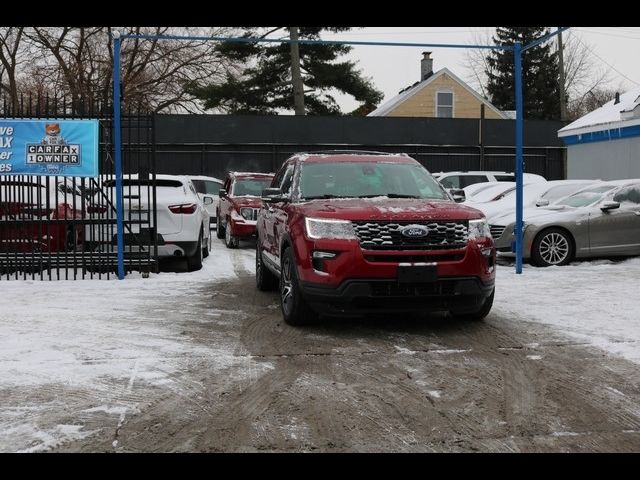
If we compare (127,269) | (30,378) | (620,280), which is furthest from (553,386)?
(127,269)

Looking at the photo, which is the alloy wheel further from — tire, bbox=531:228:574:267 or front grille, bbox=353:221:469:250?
front grille, bbox=353:221:469:250

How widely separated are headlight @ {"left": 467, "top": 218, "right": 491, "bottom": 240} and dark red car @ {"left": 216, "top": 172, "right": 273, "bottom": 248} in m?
8.25

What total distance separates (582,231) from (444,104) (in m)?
28.7

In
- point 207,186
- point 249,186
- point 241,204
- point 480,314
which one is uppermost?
point 207,186

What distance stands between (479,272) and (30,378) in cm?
395

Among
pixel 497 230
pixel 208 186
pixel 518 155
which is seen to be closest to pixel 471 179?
pixel 208 186

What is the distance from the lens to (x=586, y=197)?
1279cm

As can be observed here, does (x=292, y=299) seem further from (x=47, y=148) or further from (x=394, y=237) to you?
(x=47, y=148)

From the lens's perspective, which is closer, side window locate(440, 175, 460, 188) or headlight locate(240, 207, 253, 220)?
headlight locate(240, 207, 253, 220)

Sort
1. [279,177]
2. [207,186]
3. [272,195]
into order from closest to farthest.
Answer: [272,195] < [279,177] < [207,186]

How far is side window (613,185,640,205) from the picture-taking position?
12.5m

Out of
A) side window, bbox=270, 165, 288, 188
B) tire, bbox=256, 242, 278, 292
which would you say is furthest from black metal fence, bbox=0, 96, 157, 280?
side window, bbox=270, 165, 288, 188

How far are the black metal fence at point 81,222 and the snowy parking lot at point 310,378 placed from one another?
1.96 meters
